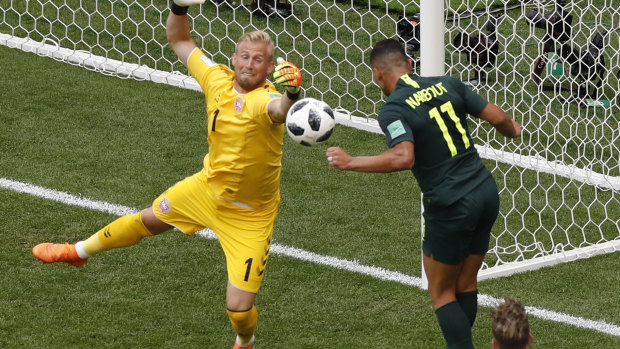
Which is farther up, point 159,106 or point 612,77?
point 612,77

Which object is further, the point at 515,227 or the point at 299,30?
the point at 299,30

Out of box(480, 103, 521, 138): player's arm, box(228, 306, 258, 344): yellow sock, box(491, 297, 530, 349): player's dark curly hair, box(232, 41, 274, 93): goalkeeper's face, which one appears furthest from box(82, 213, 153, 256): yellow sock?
box(491, 297, 530, 349): player's dark curly hair

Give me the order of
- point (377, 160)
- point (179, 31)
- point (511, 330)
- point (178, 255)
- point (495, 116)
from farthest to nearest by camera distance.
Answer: point (178, 255) → point (179, 31) → point (495, 116) → point (377, 160) → point (511, 330)

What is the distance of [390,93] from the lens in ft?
18.4

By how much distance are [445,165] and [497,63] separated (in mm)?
3751

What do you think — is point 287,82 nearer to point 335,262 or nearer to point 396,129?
point 396,129

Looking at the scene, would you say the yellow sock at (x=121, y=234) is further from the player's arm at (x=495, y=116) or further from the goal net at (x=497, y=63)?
the goal net at (x=497, y=63)

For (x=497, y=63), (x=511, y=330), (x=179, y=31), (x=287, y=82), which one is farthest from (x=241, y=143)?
(x=497, y=63)

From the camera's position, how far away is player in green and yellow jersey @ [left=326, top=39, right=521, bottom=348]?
5.43 m

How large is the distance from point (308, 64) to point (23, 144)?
3.09 meters

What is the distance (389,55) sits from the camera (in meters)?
5.52

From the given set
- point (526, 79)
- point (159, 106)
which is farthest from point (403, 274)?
point (159, 106)

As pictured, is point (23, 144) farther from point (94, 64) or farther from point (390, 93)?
point (390, 93)

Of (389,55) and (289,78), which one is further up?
(389,55)
